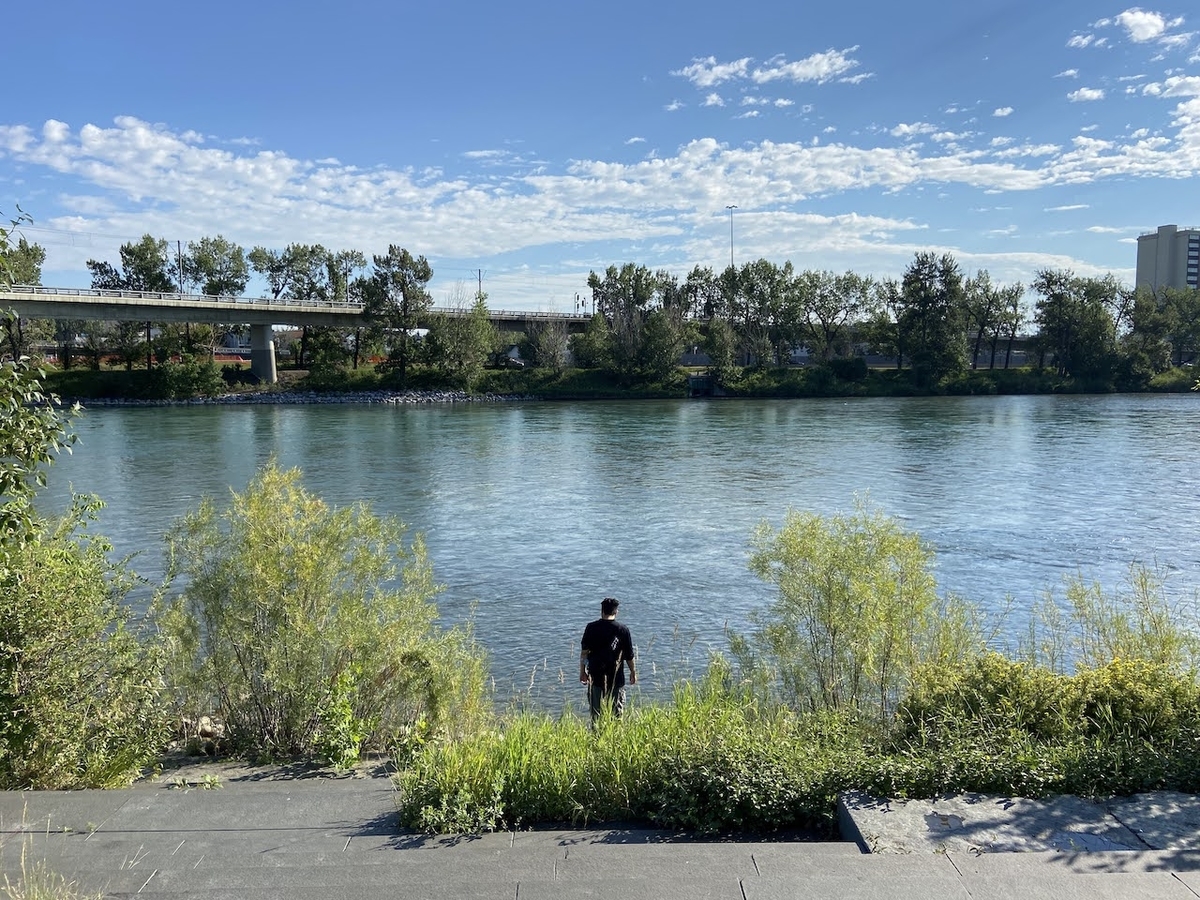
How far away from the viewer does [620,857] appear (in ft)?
19.3

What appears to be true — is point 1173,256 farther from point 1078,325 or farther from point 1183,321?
point 1078,325

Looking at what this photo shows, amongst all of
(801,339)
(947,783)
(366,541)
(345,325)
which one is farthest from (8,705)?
(801,339)

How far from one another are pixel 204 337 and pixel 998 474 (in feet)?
289

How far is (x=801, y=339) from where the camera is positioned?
11100cm

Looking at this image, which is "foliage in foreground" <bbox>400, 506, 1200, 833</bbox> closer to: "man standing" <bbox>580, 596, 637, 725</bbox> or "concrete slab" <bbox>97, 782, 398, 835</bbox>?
"concrete slab" <bbox>97, 782, 398, 835</bbox>

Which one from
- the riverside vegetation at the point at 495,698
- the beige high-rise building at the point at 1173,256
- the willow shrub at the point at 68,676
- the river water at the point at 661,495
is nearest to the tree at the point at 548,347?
the river water at the point at 661,495

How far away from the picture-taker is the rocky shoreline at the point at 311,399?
284 feet

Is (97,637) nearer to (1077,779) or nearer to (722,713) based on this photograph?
(722,713)

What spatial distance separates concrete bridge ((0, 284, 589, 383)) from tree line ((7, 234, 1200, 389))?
382 centimetres

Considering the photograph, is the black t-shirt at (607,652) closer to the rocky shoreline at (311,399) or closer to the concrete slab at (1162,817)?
the concrete slab at (1162,817)

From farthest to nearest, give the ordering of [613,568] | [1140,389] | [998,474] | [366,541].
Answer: [1140,389] → [998,474] → [613,568] → [366,541]

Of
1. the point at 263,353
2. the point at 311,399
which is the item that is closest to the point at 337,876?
the point at 311,399

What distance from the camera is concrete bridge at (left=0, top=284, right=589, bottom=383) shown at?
75625 millimetres

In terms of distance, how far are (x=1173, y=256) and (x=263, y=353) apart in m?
181
